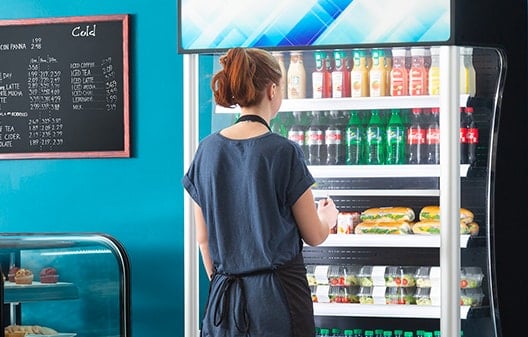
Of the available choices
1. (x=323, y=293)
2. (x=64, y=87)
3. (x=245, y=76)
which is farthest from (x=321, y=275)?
(x=64, y=87)

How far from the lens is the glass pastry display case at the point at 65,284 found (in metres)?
4.29

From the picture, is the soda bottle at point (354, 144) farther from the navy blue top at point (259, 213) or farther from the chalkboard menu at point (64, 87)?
the chalkboard menu at point (64, 87)

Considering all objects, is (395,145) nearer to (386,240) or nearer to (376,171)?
(376,171)

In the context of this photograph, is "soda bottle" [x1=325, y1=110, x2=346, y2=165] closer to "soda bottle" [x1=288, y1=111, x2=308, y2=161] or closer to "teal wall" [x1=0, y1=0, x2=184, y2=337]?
"soda bottle" [x1=288, y1=111, x2=308, y2=161]

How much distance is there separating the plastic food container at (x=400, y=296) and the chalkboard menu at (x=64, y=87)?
1.76 m

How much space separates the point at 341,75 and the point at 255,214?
4.10ft

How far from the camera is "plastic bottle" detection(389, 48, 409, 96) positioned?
4195 mm

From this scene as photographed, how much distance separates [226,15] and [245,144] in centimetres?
107

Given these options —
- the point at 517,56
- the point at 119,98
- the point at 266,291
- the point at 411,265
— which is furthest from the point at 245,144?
the point at 119,98

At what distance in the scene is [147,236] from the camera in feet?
17.5

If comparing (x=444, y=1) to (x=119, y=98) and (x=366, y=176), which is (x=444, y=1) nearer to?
(x=366, y=176)

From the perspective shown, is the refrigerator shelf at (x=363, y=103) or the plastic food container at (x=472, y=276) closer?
the refrigerator shelf at (x=363, y=103)

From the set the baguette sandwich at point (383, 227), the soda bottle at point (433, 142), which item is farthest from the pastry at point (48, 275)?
the soda bottle at point (433, 142)

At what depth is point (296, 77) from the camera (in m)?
4.30
